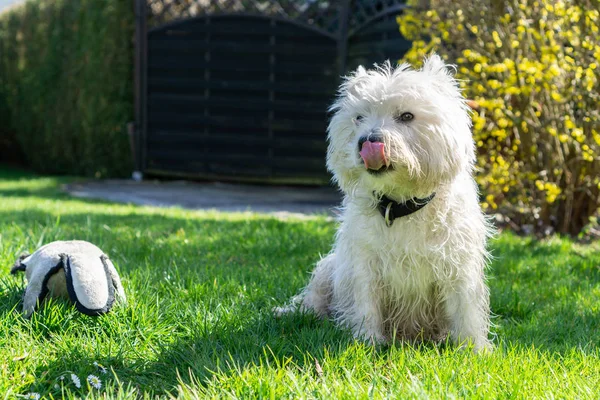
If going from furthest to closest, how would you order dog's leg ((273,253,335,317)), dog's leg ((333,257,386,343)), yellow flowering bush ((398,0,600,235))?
1. yellow flowering bush ((398,0,600,235))
2. dog's leg ((273,253,335,317))
3. dog's leg ((333,257,386,343))

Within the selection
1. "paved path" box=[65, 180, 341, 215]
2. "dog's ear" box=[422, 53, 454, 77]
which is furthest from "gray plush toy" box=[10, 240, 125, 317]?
"paved path" box=[65, 180, 341, 215]

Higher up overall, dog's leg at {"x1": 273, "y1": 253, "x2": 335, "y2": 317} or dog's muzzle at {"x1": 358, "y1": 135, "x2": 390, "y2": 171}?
dog's muzzle at {"x1": 358, "y1": 135, "x2": 390, "y2": 171}

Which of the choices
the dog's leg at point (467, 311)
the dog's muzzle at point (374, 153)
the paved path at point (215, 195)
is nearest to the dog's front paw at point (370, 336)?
the dog's leg at point (467, 311)

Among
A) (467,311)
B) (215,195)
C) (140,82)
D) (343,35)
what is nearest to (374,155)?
(467,311)

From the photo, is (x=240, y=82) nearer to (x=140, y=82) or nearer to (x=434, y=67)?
(x=140, y=82)

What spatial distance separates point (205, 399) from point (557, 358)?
1477mm

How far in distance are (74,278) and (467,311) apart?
1.69m

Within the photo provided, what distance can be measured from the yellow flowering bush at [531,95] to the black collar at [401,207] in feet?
8.40

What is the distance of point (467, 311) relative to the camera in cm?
298

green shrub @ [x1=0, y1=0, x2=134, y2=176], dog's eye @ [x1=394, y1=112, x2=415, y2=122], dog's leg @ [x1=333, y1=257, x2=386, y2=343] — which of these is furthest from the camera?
green shrub @ [x1=0, y1=0, x2=134, y2=176]

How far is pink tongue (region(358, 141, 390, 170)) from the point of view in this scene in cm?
265

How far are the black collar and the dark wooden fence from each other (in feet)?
21.3

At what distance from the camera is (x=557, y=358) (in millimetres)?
2840

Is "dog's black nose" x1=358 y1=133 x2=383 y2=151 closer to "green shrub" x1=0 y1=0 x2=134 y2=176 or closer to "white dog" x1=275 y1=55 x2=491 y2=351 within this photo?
"white dog" x1=275 y1=55 x2=491 y2=351
